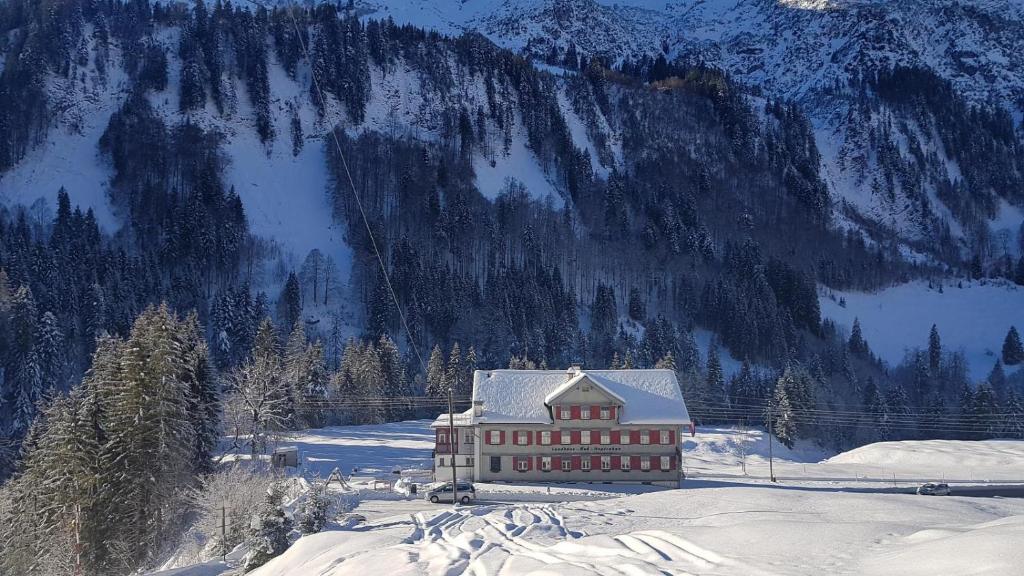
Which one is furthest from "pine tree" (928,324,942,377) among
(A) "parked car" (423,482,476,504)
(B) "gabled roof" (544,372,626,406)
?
(A) "parked car" (423,482,476,504)

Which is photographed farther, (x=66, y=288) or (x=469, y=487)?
(x=66, y=288)

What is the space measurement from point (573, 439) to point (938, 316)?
137 meters

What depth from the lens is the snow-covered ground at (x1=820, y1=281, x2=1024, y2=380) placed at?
152750 mm

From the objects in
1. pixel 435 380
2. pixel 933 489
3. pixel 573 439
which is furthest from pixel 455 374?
pixel 933 489

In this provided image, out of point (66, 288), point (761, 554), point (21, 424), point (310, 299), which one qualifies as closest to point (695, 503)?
point (761, 554)

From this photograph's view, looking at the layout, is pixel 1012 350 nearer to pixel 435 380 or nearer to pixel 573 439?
pixel 435 380

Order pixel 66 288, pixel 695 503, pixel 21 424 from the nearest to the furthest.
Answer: pixel 695 503 → pixel 21 424 → pixel 66 288

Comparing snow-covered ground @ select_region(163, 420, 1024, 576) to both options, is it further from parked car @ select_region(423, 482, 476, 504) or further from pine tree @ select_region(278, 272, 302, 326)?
pine tree @ select_region(278, 272, 302, 326)

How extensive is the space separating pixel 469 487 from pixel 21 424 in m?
53.7

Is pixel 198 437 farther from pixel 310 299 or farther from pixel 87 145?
Answer: pixel 87 145

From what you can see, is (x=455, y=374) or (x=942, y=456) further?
(x=455, y=374)

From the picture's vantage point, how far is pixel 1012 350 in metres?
143

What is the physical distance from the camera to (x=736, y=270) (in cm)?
17062

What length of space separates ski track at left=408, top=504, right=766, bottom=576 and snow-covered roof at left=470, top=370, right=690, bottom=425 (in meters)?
30.8
